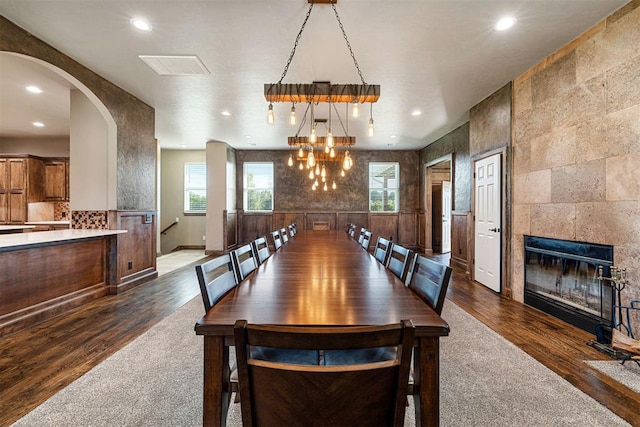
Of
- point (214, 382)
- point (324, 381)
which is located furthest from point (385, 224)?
point (324, 381)

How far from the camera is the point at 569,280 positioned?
3.12m

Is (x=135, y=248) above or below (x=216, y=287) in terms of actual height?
below

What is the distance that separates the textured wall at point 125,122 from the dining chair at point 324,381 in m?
3.83

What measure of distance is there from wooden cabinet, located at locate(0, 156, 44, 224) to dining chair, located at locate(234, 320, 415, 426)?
832 cm

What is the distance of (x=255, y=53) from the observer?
10.4 feet

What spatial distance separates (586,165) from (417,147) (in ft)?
18.1

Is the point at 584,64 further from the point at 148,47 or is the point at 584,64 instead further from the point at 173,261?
the point at 173,261

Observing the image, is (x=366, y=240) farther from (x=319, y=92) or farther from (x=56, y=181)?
(x=56, y=181)

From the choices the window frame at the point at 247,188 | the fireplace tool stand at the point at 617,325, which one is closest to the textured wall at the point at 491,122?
the fireplace tool stand at the point at 617,325

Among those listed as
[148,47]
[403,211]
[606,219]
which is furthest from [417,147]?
[148,47]

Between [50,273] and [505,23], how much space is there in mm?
5216

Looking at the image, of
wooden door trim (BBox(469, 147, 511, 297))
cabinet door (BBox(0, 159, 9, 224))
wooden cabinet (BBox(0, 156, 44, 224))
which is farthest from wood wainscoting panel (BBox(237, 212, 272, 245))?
wooden door trim (BBox(469, 147, 511, 297))

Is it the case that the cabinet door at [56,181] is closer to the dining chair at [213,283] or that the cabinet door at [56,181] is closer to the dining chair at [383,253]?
the dining chair at [213,283]

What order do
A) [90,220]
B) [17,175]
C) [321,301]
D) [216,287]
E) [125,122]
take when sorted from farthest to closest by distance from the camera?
[17,175] → [125,122] → [90,220] → [216,287] → [321,301]
